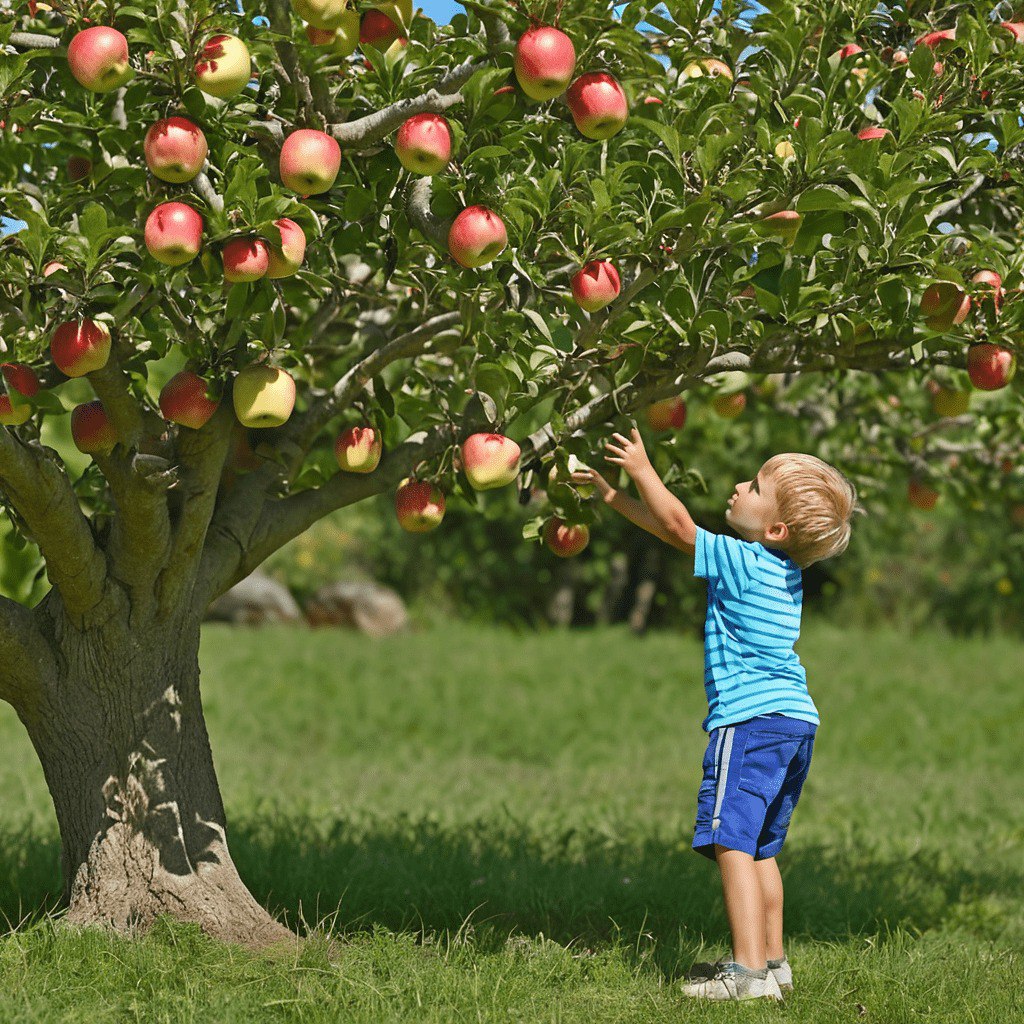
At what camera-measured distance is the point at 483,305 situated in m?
3.33

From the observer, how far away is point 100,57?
243 centimetres

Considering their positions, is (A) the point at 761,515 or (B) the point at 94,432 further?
(A) the point at 761,515

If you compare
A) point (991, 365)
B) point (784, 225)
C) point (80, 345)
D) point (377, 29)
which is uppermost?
point (377, 29)

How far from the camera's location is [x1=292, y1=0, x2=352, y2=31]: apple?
247 cm

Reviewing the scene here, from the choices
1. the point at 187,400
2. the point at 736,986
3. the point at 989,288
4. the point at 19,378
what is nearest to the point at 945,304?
the point at 989,288

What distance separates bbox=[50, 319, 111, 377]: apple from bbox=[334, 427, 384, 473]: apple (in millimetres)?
686

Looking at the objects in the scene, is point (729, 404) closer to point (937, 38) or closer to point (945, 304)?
point (945, 304)

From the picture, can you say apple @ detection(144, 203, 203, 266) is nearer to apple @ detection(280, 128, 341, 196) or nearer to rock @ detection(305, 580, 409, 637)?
apple @ detection(280, 128, 341, 196)

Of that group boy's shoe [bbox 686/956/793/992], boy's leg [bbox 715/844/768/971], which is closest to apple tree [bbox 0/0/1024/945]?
boy's leg [bbox 715/844/768/971]

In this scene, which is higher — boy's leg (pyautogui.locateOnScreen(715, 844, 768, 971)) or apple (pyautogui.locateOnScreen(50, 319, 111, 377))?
apple (pyautogui.locateOnScreen(50, 319, 111, 377))

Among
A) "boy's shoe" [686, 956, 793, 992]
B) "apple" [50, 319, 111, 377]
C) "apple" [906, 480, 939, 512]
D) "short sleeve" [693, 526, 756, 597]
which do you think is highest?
"apple" [906, 480, 939, 512]

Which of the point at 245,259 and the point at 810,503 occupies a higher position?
the point at 245,259

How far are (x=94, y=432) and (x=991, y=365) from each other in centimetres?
217

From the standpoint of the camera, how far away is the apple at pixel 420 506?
3.22m
